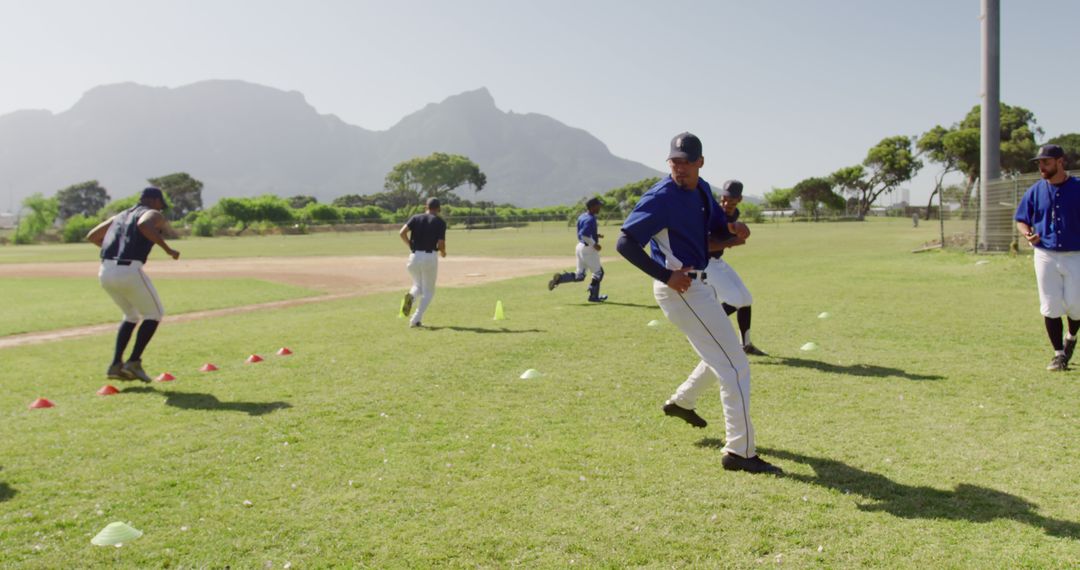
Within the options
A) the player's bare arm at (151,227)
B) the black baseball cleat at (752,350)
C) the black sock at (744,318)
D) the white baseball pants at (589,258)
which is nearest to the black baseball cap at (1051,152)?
the black sock at (744,318)

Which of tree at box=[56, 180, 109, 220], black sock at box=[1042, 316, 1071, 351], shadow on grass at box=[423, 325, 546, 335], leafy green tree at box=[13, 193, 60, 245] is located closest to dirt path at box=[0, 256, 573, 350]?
shadow on grass at box=[423, 325, 546, 335]

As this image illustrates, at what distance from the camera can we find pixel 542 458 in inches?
205

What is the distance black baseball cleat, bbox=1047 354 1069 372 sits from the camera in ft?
25.2

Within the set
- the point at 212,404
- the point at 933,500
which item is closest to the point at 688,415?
the point at 933,500

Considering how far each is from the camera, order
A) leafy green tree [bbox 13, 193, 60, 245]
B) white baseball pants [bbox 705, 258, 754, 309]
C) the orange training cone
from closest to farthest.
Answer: the orange training cone < white baseball pants [bbox 705, 258, 754, 309] < leafy green tree [bbox 13, 193, 60, 245]

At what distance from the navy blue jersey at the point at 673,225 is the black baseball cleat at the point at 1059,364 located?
5030mm

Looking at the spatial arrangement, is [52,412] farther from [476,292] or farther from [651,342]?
[476,292]

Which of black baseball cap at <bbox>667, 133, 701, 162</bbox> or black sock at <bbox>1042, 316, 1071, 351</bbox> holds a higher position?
black baseball cap at <bbox>667, 133, 701, 162</bbox>

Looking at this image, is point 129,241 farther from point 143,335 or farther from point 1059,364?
point 1059,364

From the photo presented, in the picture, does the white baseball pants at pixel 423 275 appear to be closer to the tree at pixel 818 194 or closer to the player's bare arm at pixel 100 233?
the player's bare arm at pixel 100 233

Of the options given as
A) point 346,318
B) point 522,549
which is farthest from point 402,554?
point 346,318

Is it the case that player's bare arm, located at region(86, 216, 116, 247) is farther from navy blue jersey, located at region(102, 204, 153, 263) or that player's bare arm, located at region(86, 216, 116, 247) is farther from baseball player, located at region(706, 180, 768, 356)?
baseball player, located at region(706, 180, 768, 356)

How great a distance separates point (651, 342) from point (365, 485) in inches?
236

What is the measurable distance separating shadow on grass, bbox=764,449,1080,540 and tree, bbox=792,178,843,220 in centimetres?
10707
